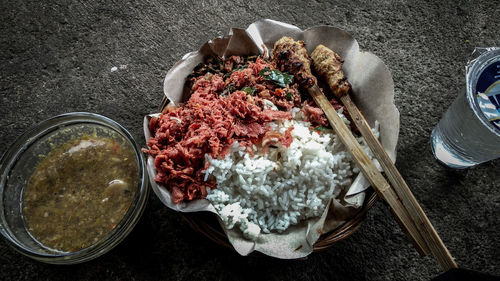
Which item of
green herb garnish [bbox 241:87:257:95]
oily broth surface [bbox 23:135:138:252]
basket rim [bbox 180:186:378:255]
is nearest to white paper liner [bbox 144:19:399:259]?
basket rim [bbox 180:186:378:255]

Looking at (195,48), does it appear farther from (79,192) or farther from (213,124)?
(79,192)

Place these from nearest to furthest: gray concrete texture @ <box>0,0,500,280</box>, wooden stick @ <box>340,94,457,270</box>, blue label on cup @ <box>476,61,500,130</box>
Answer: wooden stick @ <box>340,94,457,270</box> → blue label on cup @ <box>476,61,500,130</box> → gray concrete texture @ <box>0,0,500,280</box>

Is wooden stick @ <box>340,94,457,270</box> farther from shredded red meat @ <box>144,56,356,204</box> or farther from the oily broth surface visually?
the oily broth surface

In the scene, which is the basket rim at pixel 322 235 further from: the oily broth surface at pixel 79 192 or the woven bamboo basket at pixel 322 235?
the oily broth surface at pixel 79 192

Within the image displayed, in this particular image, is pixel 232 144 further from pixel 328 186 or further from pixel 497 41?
pixel 497 41

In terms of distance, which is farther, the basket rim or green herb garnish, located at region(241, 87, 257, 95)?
green herb garnish, located at region(241, 87, 257, 95)

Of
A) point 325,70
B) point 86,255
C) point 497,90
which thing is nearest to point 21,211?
point 86,255
